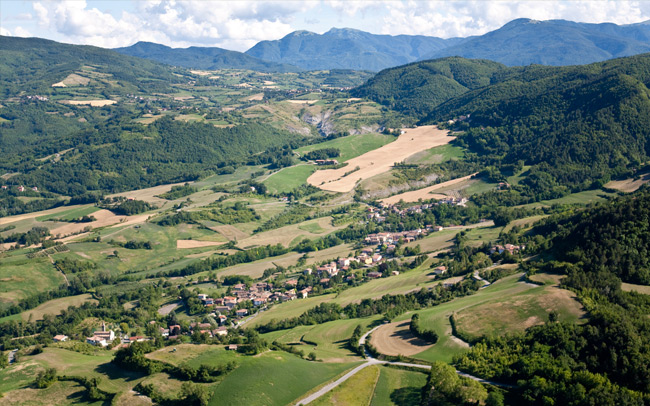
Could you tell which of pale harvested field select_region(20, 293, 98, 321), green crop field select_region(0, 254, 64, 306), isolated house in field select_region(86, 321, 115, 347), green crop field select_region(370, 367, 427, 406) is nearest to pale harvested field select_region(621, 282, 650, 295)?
green crop field select_region(370, 367, 427, 406)

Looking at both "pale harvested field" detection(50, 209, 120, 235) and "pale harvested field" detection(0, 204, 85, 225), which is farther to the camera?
"pale harvested field" detection(0, 204, 85, 225)

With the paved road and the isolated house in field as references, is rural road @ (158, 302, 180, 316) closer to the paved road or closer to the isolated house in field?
the isolated house in field

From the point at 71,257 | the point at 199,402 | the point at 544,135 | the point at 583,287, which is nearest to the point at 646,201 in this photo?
the point at 583,287

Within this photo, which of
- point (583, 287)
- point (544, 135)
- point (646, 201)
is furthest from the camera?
point (544, 135)

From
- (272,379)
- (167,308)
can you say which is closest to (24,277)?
(167,308)

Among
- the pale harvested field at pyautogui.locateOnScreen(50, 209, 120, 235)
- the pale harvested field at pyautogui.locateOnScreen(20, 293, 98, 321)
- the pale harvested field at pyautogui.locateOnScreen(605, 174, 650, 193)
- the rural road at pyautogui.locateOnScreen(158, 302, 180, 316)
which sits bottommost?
the rural road at pyautogui.locateOnScreen(158, 302, 180, 316)

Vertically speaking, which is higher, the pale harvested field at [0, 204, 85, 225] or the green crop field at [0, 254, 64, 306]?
the pale harvested field at [0, 204, 85, 225]

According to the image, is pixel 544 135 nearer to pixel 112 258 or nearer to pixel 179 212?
pixel 179 212

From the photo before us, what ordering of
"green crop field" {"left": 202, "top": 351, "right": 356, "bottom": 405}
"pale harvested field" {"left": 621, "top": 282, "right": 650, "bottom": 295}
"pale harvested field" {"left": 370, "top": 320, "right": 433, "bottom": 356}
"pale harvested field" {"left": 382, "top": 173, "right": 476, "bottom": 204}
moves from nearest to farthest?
"green crop field" {"left": 202, "top": 351, "right": 356, "bottom": 405}, "pale harvested field" {"left": 370, "top": 320, "right": 433, "bottom": 356}, "pale harvested field" {"left": 621, "top": 282, "right": 650, "bottom": 295}, "pale harvested field" {"left": 382, "top": 173, "right": 476, "bottom": 204}
